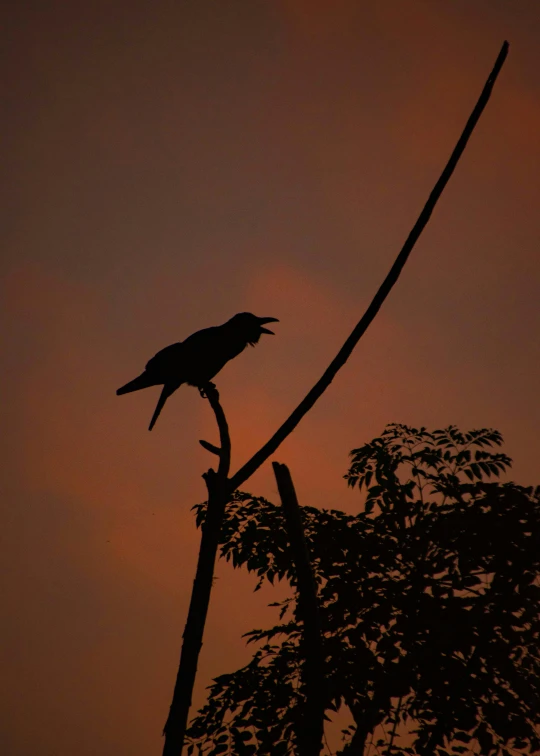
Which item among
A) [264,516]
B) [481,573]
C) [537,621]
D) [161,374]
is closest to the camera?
[537,621]

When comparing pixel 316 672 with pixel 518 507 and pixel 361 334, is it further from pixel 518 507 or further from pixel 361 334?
pixel 518 507

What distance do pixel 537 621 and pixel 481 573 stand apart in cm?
50

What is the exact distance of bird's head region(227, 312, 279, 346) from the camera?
7.59 metres

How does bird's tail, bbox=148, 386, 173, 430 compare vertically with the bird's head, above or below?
below

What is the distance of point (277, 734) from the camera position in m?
4.89

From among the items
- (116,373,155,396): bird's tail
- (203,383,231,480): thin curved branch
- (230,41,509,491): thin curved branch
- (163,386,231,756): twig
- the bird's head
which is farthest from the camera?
the bird's head

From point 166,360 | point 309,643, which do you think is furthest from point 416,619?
point 166,360

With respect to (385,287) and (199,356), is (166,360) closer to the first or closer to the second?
(199,356)

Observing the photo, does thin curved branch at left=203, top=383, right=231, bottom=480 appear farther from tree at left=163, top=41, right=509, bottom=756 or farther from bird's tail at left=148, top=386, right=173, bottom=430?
bird's tail at left=148, top=386, right=173, bottom=430

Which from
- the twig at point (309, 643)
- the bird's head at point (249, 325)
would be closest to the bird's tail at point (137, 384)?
the bird's head at point (249, 325)

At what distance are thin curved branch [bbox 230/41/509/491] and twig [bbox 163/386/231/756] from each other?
0.46 m

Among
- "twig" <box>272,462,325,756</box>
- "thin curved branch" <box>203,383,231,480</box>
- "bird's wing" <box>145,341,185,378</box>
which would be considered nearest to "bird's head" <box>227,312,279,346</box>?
"bird's wing" <box>145,341,185,378</box>

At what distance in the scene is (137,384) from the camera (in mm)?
6918

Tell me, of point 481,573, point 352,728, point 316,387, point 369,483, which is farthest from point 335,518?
point 316,387
